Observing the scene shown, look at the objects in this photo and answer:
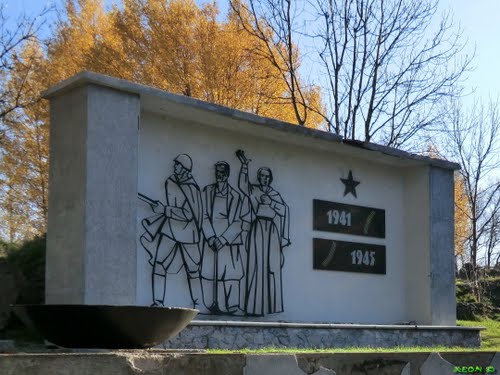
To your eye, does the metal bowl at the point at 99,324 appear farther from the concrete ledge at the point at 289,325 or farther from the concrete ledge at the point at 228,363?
the concrete ledge at the point at 289,325

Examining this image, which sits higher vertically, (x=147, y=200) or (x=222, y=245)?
(x=147, y=200)

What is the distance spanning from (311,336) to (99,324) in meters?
5.42

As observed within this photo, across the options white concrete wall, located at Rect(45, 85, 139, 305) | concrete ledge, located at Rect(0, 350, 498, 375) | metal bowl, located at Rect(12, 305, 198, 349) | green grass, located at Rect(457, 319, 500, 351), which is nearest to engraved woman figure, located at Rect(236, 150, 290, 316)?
white concrete wall, located at Rect(45, 85, 139, 305)

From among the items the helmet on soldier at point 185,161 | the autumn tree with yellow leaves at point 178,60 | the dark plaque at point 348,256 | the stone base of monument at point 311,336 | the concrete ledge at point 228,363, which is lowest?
the stone base of monument at point 311,336

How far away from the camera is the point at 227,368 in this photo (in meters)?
3.56

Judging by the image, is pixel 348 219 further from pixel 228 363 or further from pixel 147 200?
pixel 228 363

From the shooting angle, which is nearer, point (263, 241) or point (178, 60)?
point (263, 241)

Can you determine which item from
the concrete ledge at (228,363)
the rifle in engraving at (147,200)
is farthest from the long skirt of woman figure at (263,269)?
the concrete ledge at (228,363)

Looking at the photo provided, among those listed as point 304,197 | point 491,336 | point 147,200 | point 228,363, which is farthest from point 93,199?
point 491,336

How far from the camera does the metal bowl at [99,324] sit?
378 centimetres

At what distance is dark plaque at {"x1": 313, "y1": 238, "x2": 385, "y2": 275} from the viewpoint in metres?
10.4

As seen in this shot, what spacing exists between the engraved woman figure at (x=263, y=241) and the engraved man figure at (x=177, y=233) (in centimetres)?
78

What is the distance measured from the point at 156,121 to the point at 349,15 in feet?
26.7

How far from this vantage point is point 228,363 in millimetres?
3568
